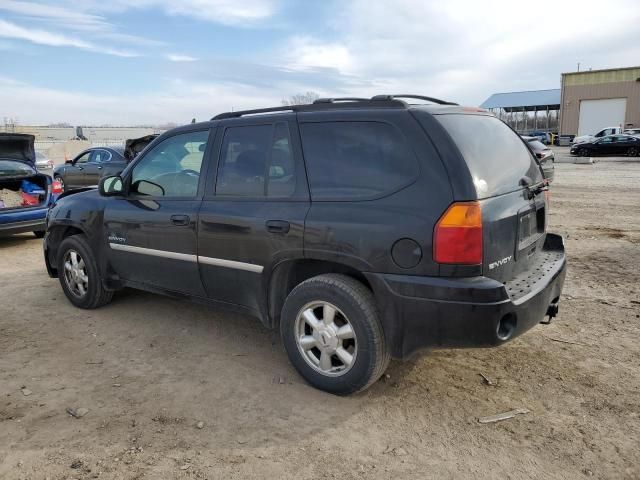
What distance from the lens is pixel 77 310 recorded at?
17.1 ft

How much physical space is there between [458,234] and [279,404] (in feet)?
5.14

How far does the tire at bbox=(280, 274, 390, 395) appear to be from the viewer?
10.4 ft

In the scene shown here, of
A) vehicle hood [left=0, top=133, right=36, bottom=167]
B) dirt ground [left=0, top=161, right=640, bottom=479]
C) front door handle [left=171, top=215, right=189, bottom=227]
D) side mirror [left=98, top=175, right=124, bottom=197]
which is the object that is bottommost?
dirt ground [left=0, top=161, right=640, bottom=479]

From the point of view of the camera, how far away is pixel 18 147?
365 inches

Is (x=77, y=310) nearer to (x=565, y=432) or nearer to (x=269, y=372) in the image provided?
(x=269, y=372)

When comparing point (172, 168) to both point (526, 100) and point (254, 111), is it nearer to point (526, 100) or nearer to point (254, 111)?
point (254, 111)

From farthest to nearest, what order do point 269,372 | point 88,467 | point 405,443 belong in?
point 269,372, point 405,443, point 88,467

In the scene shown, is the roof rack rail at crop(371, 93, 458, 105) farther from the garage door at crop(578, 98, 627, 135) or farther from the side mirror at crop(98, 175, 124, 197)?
the garage door at crop(578, 98, 627, 135)

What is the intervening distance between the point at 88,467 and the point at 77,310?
9.20ft

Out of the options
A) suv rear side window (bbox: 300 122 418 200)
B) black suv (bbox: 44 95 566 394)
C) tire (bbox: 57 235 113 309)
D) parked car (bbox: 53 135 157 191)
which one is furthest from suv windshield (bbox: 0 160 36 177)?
suv rear side window (bbox: 300 122 418 200)

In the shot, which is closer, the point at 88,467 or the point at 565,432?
the point at 88,467

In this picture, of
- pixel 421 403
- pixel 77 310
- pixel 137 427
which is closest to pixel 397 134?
pixel 421 403

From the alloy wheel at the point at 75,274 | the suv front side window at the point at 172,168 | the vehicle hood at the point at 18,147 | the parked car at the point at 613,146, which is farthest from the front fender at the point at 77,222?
the parked car at the point at 613,146

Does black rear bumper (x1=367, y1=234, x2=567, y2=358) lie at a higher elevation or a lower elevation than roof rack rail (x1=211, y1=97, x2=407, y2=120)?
lower
